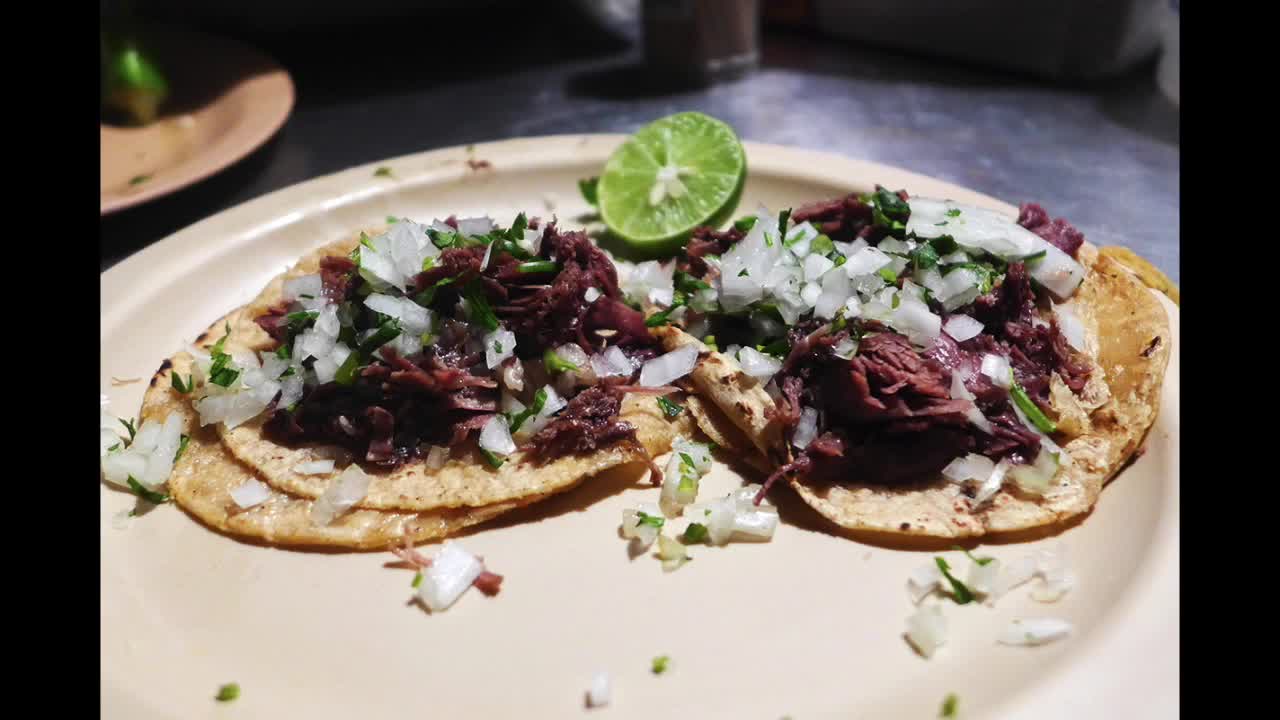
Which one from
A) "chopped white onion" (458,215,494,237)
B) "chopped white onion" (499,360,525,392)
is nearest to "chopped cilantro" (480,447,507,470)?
"chopped white onion" (499,360,525,392)

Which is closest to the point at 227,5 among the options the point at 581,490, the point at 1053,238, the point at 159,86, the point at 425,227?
the point at 159,86

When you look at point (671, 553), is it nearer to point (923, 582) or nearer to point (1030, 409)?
point (923, 582)

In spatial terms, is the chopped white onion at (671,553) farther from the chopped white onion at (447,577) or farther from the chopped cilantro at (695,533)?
the chopped white onion at (447,577)

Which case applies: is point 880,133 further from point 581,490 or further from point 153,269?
point 153,269

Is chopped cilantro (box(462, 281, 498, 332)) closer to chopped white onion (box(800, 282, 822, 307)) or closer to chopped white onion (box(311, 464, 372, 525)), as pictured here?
chopped white onion (box(311, 464, 372, 525))

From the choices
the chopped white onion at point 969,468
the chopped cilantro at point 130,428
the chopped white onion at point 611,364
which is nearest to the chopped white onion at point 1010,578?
the chopped white onion at point 969,468
